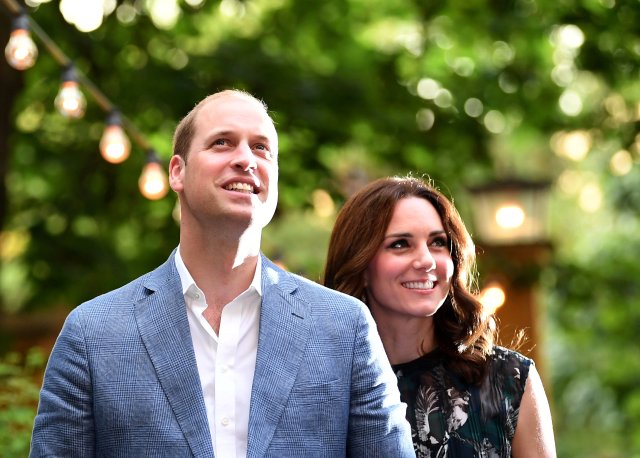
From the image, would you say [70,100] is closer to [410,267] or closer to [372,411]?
[410,267]

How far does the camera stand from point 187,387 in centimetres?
294

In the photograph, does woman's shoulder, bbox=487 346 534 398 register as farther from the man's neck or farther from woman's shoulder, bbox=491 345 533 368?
the man's neck

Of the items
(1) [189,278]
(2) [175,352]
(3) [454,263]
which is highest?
(3) [454,263]

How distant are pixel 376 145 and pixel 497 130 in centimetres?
151

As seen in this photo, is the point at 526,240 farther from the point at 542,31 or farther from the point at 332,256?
the point at 332,256

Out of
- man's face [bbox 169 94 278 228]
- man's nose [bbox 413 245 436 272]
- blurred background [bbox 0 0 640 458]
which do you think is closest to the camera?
man's face [bbox 169 94 278 228]

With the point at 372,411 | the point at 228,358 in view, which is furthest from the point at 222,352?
the point at 372,411

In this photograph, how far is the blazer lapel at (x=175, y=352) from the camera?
9.50ft

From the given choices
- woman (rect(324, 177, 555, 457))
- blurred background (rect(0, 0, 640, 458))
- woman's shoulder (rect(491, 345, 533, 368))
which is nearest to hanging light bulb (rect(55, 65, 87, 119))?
blurred background (rect(0, 0, 640, 458))

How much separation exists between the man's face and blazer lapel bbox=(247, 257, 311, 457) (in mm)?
195

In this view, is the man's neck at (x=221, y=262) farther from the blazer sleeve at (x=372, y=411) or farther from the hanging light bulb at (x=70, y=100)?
the hanging light bulb at (x=70, y=100)

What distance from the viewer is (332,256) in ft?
14.8

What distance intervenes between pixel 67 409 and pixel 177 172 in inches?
25.9

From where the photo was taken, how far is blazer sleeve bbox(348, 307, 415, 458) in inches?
116
